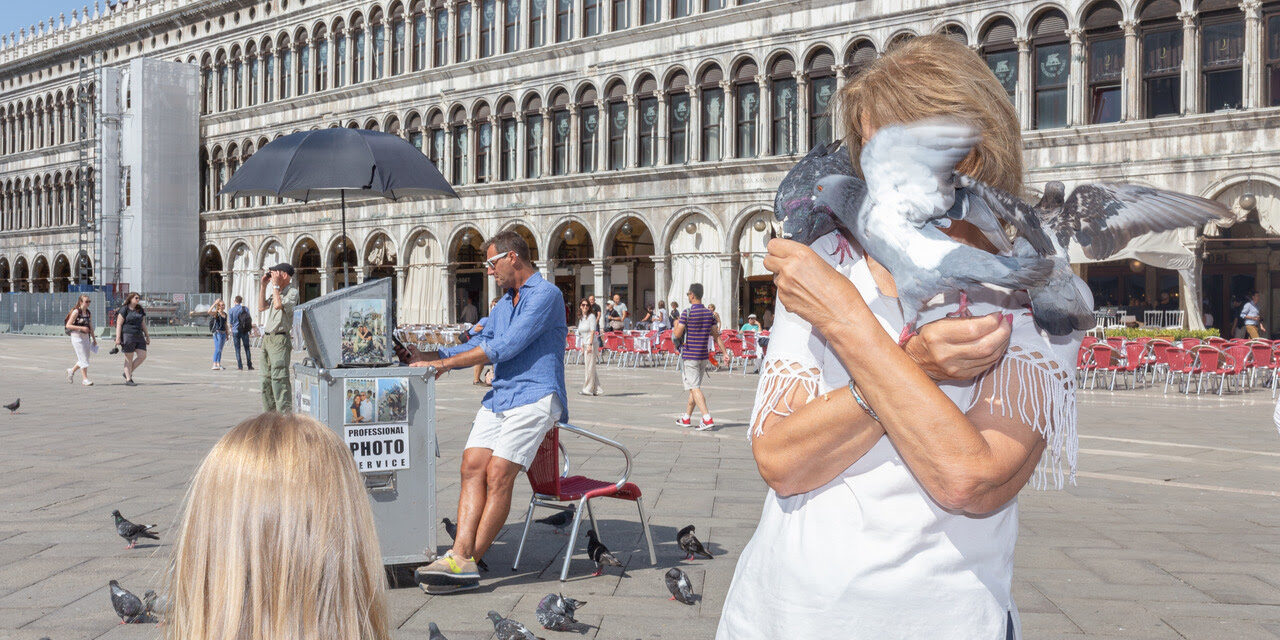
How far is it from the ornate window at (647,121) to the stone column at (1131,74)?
1204cm

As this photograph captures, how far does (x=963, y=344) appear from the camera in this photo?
1527 mm

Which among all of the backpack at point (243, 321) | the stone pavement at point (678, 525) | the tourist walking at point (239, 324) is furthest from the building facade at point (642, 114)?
the backpack at point (243, 321)

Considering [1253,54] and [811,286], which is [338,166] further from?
[1253,54]

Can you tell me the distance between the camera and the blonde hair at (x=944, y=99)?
5.39 feet

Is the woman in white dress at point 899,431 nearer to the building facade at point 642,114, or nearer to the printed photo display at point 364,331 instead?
the printed photo display at point 364,331

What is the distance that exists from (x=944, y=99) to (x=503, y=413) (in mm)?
3861

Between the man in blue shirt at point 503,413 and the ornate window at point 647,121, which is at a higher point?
the ornate window at point 647,121

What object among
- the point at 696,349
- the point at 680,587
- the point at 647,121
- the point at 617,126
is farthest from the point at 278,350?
the point at 617,126

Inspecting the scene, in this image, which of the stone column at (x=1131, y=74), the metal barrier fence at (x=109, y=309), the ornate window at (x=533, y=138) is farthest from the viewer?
the metal barrier fence at (x=109, y=309)

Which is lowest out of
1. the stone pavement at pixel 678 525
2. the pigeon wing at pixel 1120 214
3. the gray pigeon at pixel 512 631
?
the stone pavement at pixel 678 525

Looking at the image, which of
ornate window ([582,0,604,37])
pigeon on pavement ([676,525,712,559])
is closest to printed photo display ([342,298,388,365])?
pigeon on pavement ([676,525,712,559])

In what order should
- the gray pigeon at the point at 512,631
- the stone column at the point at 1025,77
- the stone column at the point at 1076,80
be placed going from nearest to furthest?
1. the gray pigeon at the point at 512,631
2. the stone column at the point at 1076,80
3. the stone column at the point at 1025,77

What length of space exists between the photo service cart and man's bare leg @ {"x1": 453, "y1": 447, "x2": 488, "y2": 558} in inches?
13.2

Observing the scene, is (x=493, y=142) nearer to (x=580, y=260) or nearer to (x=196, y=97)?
(x=580, y=260)
